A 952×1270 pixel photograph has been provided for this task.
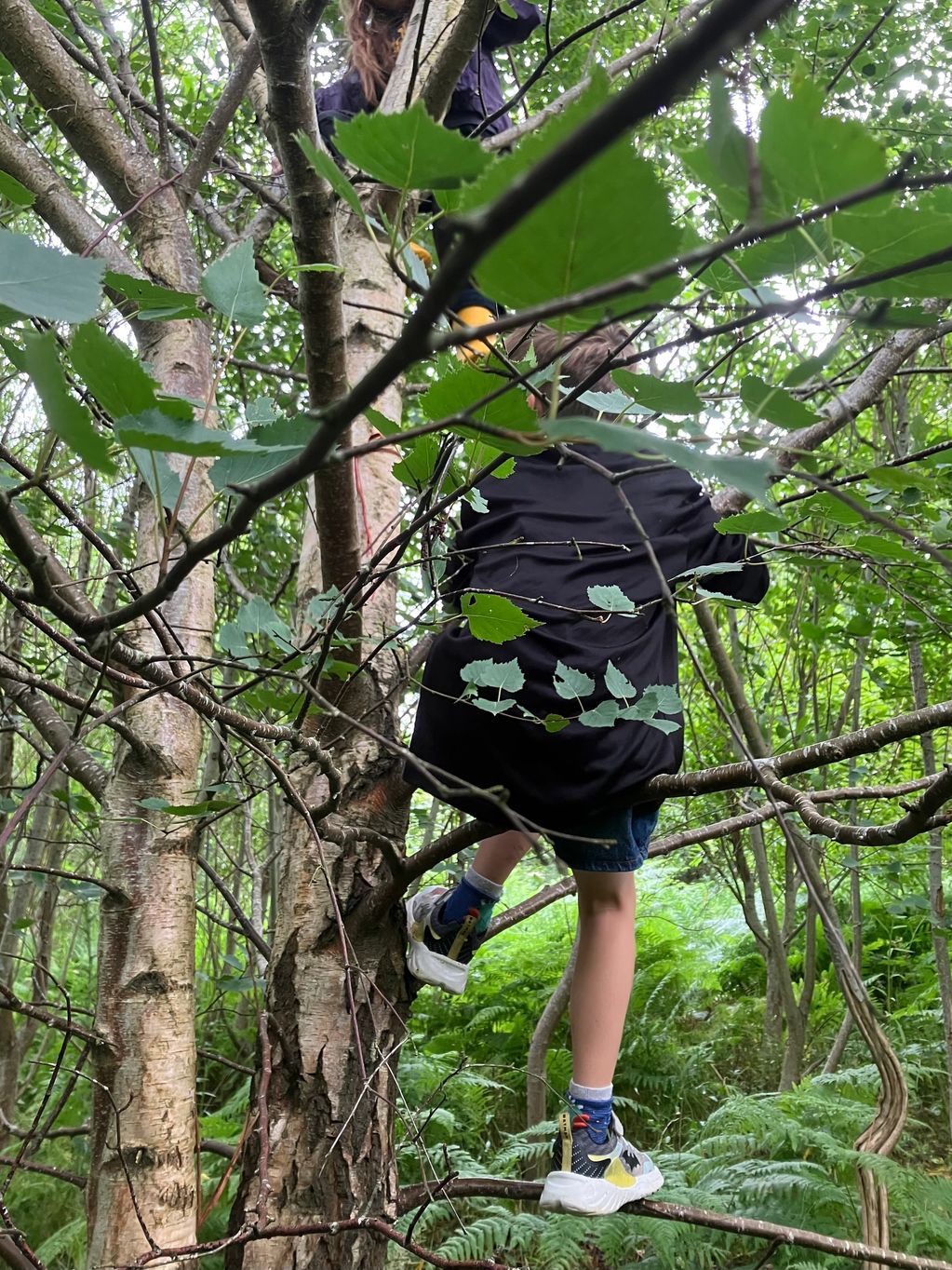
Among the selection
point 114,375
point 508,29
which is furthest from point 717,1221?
point 508,29

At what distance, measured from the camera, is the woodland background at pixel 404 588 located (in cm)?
31

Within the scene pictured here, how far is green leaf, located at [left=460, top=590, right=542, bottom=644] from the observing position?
2.70 feet

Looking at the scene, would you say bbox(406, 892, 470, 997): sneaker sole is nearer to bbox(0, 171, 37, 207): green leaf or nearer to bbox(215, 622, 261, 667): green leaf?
bbox(215, 622, 261, 667): green leaf

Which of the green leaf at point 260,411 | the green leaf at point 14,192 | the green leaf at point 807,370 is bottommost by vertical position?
the green leaf at point 807,370

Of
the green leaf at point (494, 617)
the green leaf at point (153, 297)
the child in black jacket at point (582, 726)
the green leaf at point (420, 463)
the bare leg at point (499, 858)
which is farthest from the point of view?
the bare leg at point (499, 858)

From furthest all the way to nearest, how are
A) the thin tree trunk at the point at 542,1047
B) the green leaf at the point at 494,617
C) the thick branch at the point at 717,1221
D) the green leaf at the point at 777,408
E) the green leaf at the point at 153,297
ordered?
the thin tree trunk at the point at 542,1047 < the thick branch at the point at 717,1221 < the green leaf at the point at 494,617 < the green leaf at the point at 153,297 < the green leaf at the point at 777,408

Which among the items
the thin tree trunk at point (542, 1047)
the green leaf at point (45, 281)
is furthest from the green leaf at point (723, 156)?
the thin tree trunk at point (542, 1047)

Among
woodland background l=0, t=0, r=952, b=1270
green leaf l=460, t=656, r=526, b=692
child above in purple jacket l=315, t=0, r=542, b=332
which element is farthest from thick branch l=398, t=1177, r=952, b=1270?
child above in purple jacket l=315, t=0, r=542, b=332

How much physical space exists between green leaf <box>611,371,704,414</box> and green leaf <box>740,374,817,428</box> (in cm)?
4

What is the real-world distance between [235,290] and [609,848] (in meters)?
1.10

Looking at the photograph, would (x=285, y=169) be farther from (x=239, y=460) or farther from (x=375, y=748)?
(x=375, y=748)

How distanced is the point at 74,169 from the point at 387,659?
2.42 m

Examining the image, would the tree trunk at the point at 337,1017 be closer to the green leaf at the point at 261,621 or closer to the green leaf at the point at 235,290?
the green leaf at the point at 261,621

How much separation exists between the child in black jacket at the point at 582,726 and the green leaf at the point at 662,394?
78 cm
